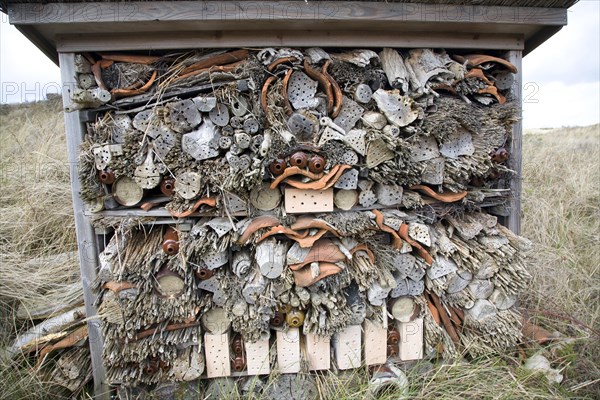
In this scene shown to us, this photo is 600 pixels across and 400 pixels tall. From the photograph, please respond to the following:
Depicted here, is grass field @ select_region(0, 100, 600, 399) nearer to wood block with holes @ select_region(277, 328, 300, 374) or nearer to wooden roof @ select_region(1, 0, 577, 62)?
wood block with holes @ select_region(277, 328, 300, 374)

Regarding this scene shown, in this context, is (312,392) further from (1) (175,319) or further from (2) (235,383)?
(1) (175,319)

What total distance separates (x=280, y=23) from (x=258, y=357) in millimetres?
2316

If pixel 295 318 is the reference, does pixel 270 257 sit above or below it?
above

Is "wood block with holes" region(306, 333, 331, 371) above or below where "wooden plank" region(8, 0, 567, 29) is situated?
below

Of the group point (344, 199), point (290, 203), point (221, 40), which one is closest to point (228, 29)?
point (221, 40)

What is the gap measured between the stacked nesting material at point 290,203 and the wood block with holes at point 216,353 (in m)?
0.01

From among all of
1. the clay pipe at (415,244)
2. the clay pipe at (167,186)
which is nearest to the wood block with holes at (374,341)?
the clay pipe at (415,244)

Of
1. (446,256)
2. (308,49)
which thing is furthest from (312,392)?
(308,49)

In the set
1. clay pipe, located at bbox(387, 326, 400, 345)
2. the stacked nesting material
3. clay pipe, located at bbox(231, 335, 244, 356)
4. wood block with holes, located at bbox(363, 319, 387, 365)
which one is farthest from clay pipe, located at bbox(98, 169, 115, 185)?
clay pipe, located at bbox(387, 326, 400, 345)

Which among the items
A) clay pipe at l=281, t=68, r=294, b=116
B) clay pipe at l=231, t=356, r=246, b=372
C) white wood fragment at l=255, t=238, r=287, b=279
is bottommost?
clay pipe at l=231, t=356, r=246, b=372

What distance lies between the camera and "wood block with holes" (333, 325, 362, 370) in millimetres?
2238

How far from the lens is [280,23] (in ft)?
6.40

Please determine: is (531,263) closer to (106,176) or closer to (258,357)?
(258,357)

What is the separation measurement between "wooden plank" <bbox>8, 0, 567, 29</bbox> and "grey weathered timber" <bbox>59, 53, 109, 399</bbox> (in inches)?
10.5
